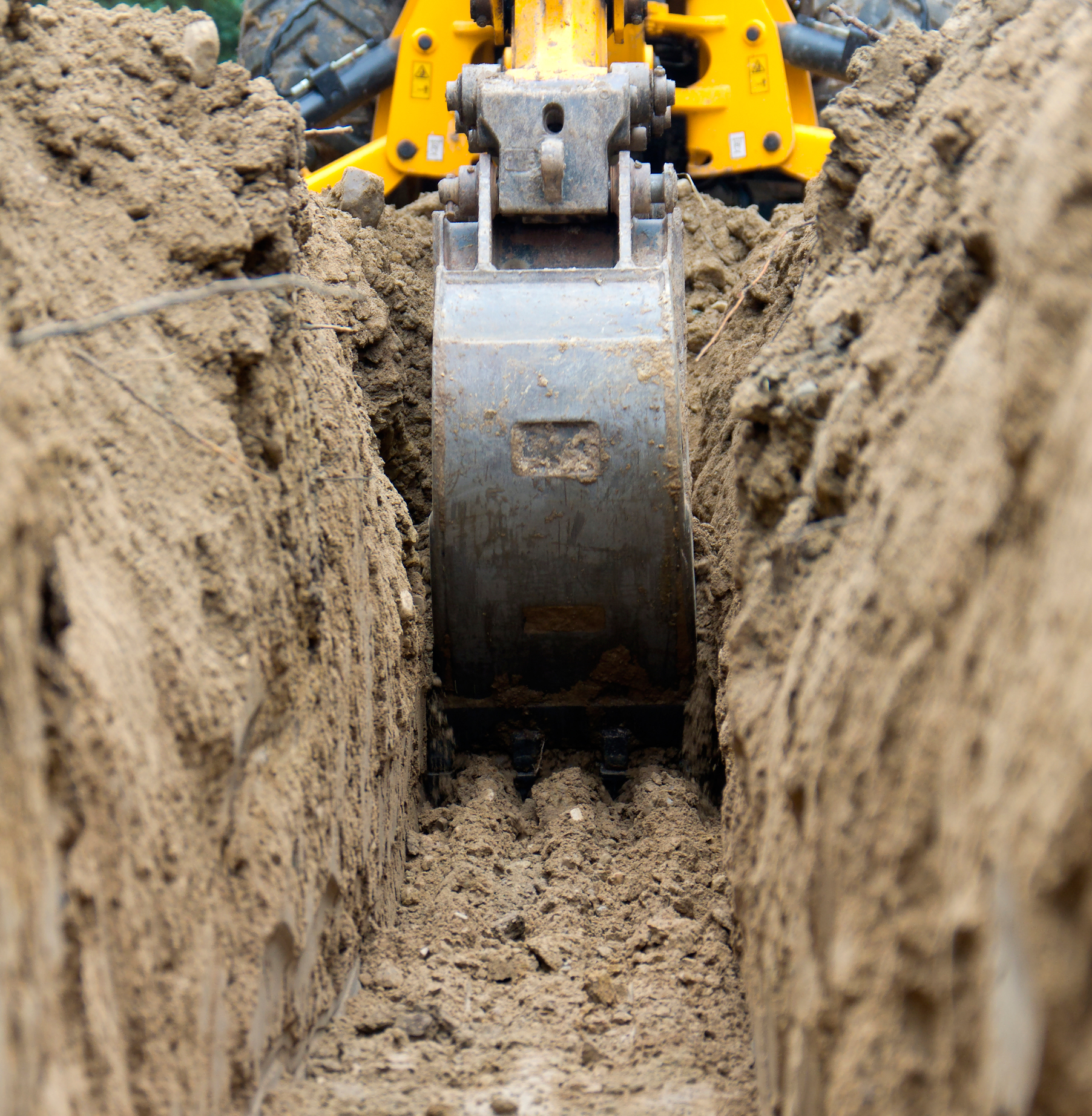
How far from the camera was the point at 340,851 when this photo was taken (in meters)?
1.92

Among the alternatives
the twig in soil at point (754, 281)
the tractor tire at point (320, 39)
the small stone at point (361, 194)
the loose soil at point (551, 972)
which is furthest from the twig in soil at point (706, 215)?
the loose soil at point (551, 972)

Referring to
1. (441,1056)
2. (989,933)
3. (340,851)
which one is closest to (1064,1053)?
(989,933)

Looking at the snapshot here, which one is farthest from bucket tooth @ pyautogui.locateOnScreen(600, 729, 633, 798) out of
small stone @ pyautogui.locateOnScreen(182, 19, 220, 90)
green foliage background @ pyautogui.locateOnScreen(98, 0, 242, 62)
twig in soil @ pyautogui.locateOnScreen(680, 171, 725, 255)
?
green foliage background @ pyautogui.locateOnScreen(98, 0, 242, 62)

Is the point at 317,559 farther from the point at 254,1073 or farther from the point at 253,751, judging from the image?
the point at 254,1073

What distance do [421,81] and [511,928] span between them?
318 cm

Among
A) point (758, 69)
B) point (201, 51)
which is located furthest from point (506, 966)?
point (758, 69)

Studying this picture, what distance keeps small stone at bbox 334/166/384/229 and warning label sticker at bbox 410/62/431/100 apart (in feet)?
2.42

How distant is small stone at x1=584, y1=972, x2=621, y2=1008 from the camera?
197 centimetres

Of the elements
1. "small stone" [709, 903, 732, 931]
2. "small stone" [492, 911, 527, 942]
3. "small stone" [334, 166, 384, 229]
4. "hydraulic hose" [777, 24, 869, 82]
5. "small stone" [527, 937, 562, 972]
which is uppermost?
"hydraulic hose" [777, 24, 869, 82]

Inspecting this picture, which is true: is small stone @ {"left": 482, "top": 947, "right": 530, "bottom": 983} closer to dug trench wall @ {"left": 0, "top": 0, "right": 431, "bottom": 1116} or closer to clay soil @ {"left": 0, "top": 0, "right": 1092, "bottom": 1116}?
clay soil @ {"left": 0, "top": 0, "right": 1092, "bottom": 1116}

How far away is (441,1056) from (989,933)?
1.09 m

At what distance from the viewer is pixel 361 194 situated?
3.68m

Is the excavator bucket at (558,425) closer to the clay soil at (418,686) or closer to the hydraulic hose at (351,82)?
the clay soil at (418,686)

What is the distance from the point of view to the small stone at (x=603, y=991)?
1970mm
